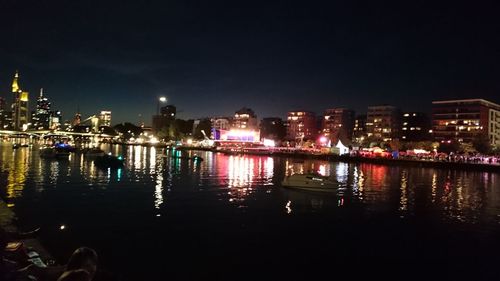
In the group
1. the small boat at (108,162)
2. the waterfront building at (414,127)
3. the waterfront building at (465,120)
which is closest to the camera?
the small boat at (108,162)

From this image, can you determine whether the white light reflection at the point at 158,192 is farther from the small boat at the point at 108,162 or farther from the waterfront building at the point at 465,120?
the waterfront building at the point at 465,120

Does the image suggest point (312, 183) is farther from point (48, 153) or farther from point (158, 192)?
point (48, 153)

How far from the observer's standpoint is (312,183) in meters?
39.7

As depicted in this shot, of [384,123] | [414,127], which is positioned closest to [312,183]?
[384,123]

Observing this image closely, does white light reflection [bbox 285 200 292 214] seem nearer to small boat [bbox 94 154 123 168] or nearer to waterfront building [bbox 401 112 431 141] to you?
small boat [bbox 94 154 123 168]

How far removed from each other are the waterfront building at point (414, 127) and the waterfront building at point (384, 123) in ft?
9.69

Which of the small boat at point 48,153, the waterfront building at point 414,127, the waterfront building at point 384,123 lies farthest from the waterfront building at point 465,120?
the small boat at point 48,153

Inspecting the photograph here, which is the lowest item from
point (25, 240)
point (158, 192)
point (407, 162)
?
point (158, 192)

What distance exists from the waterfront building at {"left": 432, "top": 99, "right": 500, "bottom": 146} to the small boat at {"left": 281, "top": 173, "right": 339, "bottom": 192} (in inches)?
4962

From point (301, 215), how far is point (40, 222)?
16.4 m

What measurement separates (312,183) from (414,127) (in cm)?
15881

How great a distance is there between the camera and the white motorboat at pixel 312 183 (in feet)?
129

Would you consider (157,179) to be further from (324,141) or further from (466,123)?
(466,123)

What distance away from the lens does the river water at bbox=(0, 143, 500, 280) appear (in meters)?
16.2
